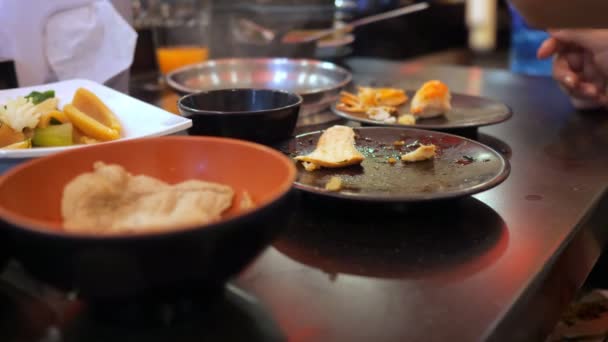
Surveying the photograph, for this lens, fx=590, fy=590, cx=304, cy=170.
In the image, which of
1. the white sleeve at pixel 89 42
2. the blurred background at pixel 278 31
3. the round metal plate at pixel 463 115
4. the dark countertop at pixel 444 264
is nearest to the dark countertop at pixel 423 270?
the dark countertop at pixel 444 264

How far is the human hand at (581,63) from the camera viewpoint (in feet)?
4.30

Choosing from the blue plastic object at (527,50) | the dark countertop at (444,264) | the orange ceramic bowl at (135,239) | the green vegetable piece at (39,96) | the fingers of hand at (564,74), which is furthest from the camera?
the blue plastic object at (527,50)

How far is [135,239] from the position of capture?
0.44 m

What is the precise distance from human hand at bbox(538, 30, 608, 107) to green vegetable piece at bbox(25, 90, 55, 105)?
3.59 ft

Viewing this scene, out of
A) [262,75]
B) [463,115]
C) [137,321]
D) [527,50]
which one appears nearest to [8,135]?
[137,321]

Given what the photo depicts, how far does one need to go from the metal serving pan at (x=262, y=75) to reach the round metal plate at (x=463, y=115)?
0.20 meters

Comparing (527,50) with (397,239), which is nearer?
(397,239)

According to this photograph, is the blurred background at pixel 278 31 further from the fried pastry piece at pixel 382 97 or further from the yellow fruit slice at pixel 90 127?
the yellow fruit slice at pixel 90 127

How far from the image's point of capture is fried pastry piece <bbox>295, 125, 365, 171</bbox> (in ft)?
2.74

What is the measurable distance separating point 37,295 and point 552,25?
4.58 ft

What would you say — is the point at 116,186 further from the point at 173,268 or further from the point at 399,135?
the point at 399,135

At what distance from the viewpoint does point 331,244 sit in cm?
69

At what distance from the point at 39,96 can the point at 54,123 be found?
0.36 ft

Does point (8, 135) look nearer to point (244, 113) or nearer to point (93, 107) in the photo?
point (93, 107)
